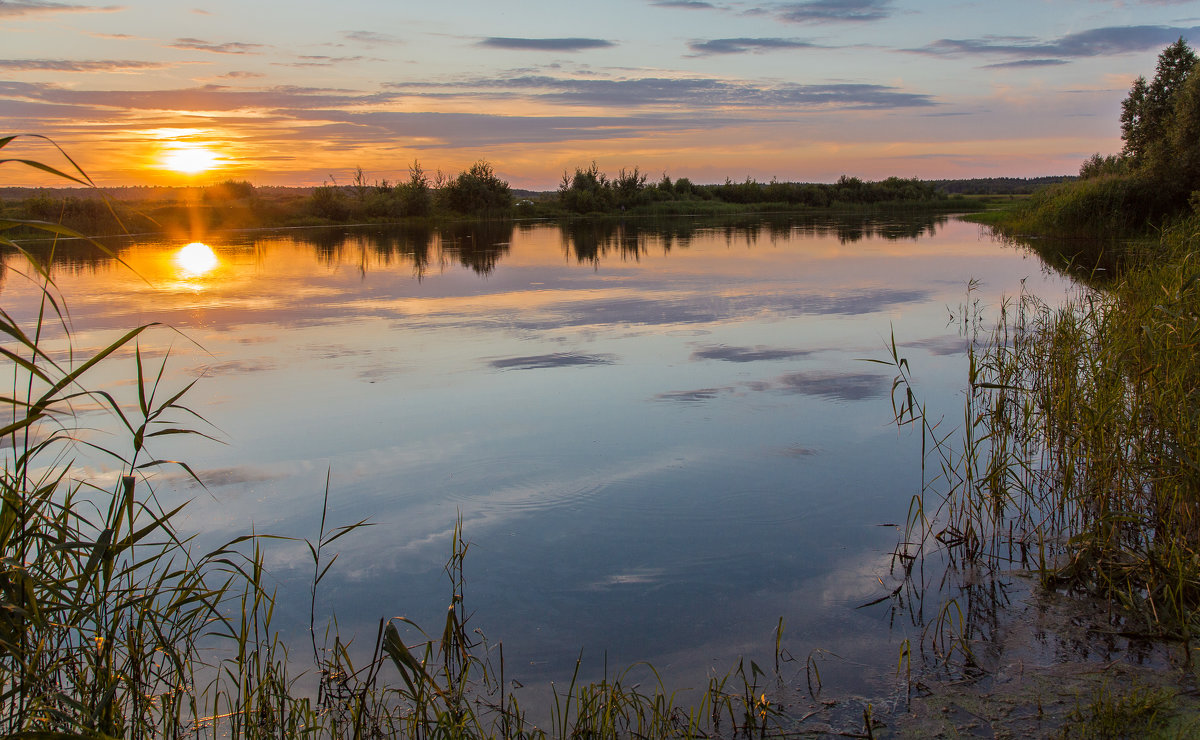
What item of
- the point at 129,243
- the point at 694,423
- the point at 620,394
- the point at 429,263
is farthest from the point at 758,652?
the point at 129,243

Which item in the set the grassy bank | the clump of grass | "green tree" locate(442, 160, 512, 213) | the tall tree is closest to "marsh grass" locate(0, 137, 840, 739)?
the clump of grass

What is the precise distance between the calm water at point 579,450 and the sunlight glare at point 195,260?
3519 millimetres

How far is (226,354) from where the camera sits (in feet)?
27.0

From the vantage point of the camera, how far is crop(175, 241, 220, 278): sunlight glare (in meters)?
16.2

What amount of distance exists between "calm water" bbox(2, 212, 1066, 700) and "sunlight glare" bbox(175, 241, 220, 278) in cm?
352

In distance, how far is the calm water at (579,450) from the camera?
3332mm

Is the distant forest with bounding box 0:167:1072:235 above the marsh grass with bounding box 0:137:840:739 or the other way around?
above

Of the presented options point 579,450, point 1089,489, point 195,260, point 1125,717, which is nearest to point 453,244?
point 195,260

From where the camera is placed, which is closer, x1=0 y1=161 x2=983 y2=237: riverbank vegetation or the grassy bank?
the grassy bank

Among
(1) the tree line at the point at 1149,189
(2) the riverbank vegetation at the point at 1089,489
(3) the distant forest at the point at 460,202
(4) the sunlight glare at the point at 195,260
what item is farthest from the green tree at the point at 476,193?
(2) the riverbank vegetation at the point at 1089,489

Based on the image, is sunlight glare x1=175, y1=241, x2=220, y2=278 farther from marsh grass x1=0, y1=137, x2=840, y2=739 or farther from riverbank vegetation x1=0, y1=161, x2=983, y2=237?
marsh grass x1=0, y1=137, x2=840, y2=739

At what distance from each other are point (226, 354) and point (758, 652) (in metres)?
6.94

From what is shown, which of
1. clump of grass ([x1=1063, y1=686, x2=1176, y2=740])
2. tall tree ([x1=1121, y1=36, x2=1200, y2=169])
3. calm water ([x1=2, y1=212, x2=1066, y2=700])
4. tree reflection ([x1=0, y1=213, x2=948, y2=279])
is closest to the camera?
clump of grass ([x1=1063, y1=686, x2=1176, y2=740])

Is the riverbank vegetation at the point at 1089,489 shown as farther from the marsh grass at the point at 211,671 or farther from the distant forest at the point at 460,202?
the distant forest at the point at 460,202
